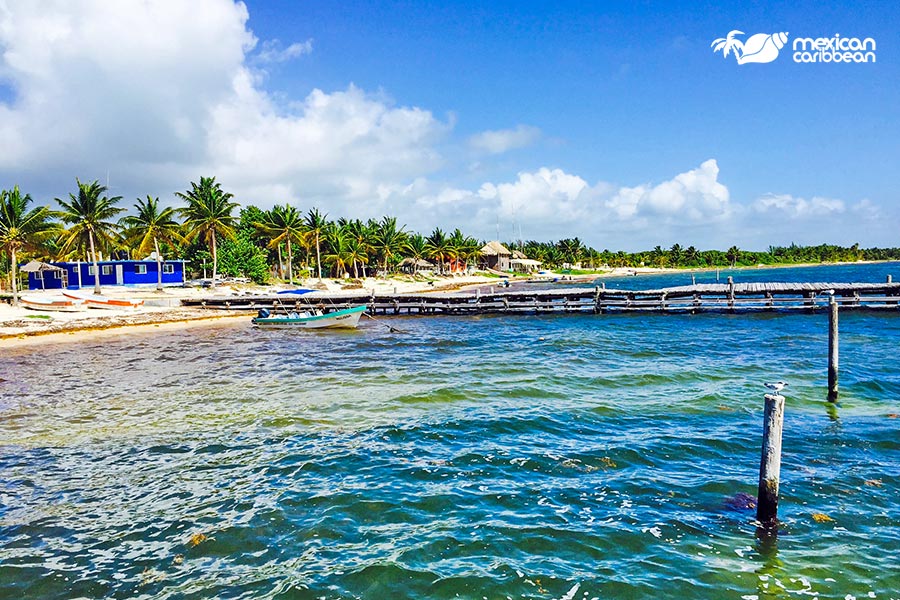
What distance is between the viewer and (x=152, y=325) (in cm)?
3791

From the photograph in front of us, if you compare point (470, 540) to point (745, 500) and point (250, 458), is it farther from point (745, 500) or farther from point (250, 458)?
point (250, 458)

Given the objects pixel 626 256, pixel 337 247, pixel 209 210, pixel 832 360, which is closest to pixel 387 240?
pixel 337 247

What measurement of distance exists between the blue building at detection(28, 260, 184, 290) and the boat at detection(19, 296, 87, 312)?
1514 cm

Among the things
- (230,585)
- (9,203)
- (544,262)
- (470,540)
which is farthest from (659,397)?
(544,262)

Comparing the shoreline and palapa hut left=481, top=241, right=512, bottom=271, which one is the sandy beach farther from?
palapa hut left=481, top=241, right=512, bottom=271

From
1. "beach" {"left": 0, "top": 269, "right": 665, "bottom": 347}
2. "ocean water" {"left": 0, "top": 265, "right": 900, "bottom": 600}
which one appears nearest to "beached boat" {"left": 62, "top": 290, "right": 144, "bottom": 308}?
"beach" {"left": 0, "top": 269, "right": 665, "bottom": 347}

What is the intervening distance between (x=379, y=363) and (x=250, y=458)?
11.8 m

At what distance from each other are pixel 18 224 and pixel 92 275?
16.0 m

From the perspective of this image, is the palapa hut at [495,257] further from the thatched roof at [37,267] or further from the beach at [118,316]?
the thatched roof at [37,267]

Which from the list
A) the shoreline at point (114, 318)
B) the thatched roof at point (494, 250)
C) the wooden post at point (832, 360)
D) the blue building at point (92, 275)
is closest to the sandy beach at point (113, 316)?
the shoreline at point (114, 318)

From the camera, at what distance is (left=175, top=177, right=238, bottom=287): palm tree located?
57.2 m

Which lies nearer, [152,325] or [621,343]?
[621,343]

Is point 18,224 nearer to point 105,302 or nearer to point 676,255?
point 105,302

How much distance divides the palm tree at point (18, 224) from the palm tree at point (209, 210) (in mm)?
12758
